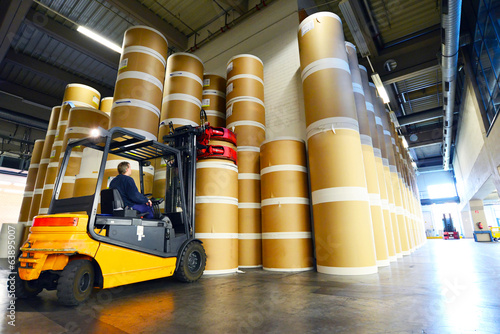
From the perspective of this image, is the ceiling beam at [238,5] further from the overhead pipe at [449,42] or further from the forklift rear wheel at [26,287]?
the forklift rear wheel at [26,287]

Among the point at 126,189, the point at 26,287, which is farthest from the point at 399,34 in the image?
the point at 26,287

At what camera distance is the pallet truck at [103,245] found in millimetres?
2199

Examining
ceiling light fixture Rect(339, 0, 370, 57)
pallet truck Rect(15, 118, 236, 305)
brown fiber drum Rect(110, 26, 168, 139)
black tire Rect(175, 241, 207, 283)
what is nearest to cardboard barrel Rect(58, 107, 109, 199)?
brown fiber drum Rect(110, 26, 168, 139)

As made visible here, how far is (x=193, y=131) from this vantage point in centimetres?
396

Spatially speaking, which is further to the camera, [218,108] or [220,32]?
[220,32]

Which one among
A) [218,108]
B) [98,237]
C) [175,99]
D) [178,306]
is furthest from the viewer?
[218,108]

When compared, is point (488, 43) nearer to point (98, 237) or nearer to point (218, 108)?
point (218, 108)

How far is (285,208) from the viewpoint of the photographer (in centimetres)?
409

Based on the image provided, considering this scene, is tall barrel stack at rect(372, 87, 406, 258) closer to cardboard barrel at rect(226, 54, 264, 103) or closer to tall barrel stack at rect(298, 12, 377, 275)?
tall barrel stack at rect(298, 12, 377, 275)

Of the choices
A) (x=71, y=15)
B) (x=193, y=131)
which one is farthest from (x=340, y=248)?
(x=71, y=15)

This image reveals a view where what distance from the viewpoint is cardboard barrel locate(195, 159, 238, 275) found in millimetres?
3811

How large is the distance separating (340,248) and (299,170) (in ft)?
4.72

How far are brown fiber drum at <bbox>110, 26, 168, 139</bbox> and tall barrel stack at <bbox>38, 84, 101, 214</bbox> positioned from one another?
251 cm

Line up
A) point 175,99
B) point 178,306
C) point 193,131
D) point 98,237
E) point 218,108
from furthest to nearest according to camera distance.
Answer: point 218,108
point 175,99
point 193,131
point 98,237
point 178,306
